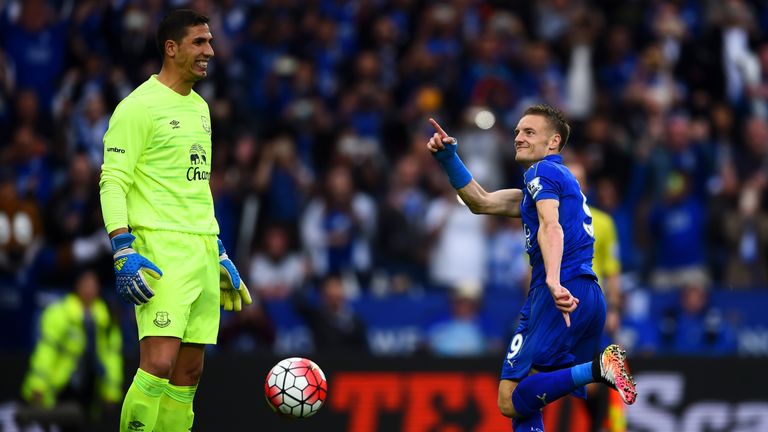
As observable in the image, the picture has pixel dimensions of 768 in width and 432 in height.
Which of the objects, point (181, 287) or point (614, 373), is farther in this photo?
point (181, 287)

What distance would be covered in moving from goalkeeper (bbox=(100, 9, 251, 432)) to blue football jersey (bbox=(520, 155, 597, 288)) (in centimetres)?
193

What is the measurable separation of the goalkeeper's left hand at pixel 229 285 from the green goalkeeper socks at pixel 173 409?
678mm

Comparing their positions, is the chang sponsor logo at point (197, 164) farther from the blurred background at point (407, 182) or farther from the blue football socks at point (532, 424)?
the blurred background at point (407, 182)

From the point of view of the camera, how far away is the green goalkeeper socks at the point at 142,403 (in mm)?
7582

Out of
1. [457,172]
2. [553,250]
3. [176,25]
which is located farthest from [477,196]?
[176,25]

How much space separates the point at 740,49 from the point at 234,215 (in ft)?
23.7

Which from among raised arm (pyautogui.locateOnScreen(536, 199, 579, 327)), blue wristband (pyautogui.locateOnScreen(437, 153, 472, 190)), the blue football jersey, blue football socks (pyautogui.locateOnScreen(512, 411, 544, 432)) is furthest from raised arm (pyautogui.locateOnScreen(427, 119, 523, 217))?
blue football socks (pyautogui.locateOnScreen(512, 411, 544, 432))

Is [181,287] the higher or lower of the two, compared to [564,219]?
lower

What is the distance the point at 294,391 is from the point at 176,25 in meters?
2.38

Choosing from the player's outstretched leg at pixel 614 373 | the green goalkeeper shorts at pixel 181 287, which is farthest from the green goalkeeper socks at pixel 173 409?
the player's outstretched leg at pixel 614 373

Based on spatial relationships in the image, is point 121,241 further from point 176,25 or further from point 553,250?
point 553,250

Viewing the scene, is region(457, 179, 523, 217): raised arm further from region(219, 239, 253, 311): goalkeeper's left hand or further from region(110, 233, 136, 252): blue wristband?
region(110, 233, 136, 252): blue wristband

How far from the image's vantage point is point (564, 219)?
8.11 m

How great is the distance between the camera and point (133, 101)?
7777 mm
